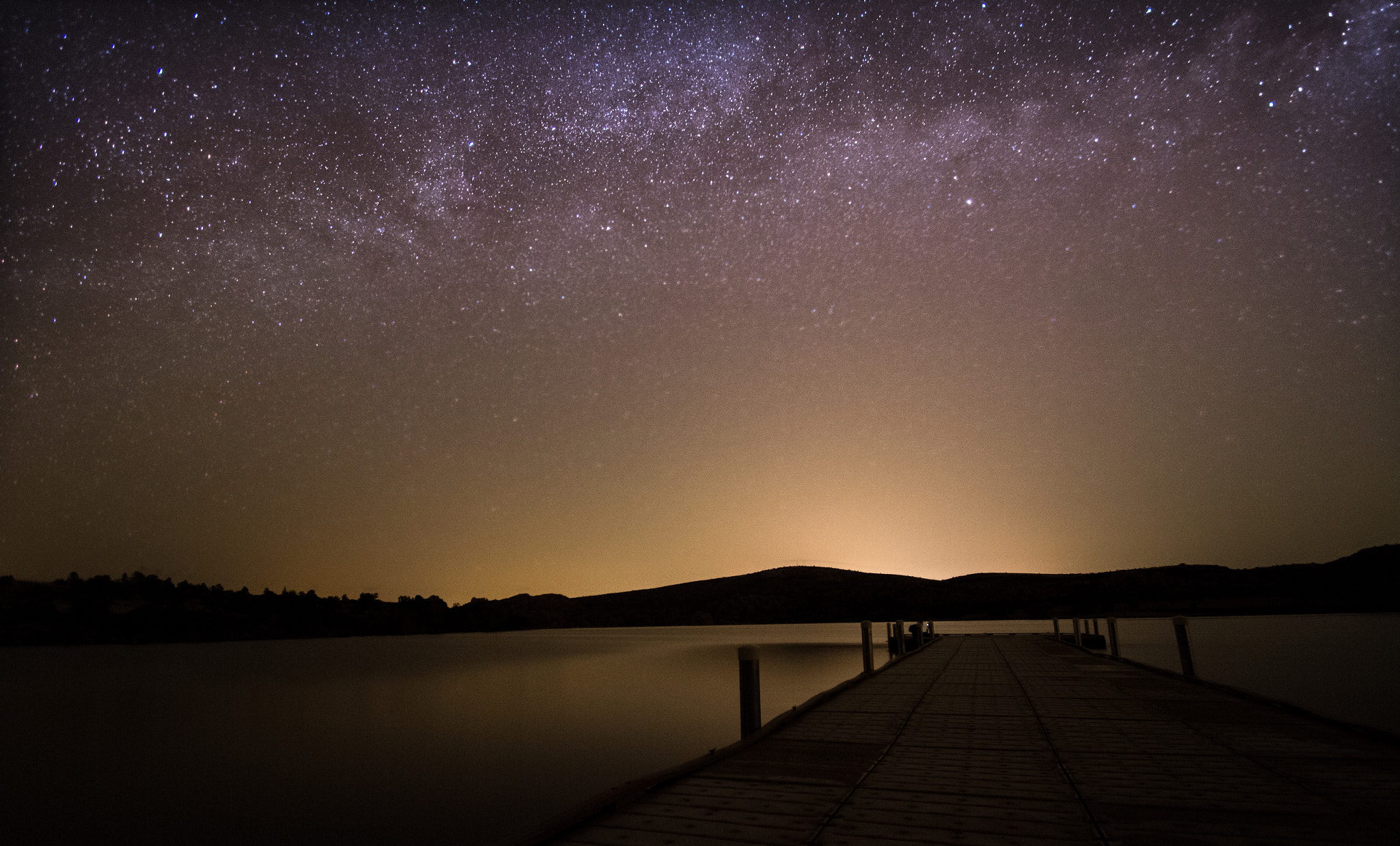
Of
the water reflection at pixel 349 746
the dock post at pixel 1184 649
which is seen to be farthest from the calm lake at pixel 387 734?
the dock post at pixel 1184 649

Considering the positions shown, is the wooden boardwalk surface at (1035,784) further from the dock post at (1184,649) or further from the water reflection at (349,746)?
the water reflection at (349,746)

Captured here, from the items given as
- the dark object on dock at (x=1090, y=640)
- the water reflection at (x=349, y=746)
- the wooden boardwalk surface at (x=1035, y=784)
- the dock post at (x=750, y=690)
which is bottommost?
the water reflection at (x=349, y=746)

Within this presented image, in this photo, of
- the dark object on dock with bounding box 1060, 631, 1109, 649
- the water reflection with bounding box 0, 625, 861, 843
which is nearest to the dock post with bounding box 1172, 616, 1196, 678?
the water reflection with bounding box 0, 625, 861, 843

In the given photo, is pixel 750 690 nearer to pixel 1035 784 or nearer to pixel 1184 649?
pixel 1035 784

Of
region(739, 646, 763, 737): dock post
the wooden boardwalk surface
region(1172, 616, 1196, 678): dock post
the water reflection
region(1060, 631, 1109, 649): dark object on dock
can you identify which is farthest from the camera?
region(1060, 631, 1109, 649): dark object on dock

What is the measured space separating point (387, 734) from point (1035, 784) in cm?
2731

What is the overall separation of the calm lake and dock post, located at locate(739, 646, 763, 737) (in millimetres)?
3190


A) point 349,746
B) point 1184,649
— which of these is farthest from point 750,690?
point 349,746

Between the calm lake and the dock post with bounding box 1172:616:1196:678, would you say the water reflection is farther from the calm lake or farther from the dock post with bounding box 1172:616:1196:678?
the dock post with bounding box 1172:616:1196:678

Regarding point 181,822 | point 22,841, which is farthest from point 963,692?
point 22,841

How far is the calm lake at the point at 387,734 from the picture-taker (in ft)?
54.4

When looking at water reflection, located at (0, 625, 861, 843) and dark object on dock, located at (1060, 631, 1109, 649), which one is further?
dark object on dock, located at (1060, 631, 1109, 649)

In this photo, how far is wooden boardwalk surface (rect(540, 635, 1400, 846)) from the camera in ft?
16.8

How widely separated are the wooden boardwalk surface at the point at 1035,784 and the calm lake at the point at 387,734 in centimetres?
366
